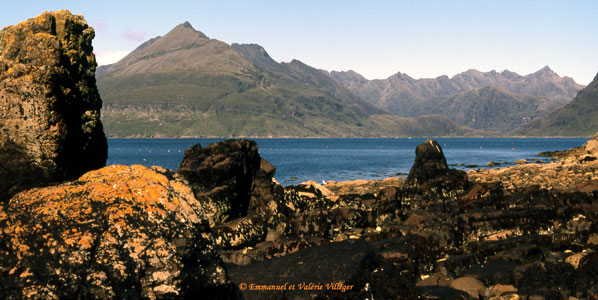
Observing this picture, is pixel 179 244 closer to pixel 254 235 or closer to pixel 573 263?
pixel 573 263

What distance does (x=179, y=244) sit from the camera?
5.66 meters

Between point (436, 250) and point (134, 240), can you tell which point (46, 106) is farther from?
point (436, 250)

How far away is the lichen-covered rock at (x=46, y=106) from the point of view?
21.1 feet

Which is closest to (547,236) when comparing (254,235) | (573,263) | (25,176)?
(573,263)

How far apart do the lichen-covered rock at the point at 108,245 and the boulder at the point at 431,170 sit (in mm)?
28267

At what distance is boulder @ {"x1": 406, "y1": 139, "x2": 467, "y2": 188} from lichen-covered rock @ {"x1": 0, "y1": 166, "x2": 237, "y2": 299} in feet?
92.7

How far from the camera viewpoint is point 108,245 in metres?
5.46

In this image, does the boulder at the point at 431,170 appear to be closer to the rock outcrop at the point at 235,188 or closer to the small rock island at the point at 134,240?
the rock outcrop at the point at 235,188

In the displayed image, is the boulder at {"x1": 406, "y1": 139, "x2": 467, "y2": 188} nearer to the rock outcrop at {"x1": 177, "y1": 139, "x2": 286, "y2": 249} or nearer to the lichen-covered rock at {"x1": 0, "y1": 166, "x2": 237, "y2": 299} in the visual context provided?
the rock outcrop at {"x1": 177, "y1": 139, "x2": 286, "y2": 249}

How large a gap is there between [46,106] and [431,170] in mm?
33413

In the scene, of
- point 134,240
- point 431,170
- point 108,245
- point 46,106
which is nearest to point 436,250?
point 134,240

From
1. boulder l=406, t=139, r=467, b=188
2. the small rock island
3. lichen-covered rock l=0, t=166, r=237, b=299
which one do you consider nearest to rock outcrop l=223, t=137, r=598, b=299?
the small rock island

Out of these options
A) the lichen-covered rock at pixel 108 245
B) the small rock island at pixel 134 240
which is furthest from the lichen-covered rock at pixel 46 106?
the lichen-covered rock at pixel 108 245

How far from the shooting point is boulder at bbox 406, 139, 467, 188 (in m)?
32.3
